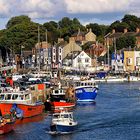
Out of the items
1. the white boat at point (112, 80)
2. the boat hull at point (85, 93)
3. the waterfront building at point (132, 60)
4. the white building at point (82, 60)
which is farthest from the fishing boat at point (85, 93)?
the white building at point (82, 60)

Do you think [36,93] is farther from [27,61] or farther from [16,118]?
[27,61]

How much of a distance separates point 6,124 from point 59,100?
63.3 feet

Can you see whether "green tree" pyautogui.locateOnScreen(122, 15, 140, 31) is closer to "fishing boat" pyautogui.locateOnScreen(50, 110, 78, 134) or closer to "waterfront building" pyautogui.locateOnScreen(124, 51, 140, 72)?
"waterfront building" pyautogui.locateOnScreen(124, 51, 140, 72)

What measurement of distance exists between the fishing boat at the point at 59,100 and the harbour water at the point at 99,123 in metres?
1.36

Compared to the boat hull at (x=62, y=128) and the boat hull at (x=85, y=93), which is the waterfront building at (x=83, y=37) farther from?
the boat hull at (x=62, y=128)

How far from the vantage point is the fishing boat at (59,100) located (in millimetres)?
74875

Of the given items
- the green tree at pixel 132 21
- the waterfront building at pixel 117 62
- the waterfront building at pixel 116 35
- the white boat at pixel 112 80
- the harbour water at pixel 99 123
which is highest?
the green tree at pixel 132 21

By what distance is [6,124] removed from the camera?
192ft

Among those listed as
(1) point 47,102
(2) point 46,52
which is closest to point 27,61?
(2) point 46,52

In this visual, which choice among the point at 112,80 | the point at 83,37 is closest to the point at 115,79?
the point at 112,80

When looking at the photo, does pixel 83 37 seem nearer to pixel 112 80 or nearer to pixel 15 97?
pixel 112 80

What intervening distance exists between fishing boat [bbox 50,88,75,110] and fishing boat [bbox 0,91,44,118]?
278cm

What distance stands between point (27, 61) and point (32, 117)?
10982 cm

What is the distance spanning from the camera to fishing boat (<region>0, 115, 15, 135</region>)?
58166mm
